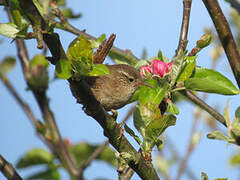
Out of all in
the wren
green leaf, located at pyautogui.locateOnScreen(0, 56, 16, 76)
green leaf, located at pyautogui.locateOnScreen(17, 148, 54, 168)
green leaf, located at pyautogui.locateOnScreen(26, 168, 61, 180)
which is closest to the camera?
the wren

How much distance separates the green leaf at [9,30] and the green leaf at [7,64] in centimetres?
240

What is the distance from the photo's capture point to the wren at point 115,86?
3500 millimetres

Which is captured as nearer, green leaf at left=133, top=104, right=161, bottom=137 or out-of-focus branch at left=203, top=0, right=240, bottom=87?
green leaf at left=133, top=104, right=161, bottom=137

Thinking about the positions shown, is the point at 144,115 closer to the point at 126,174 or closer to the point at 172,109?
the point at 172,109

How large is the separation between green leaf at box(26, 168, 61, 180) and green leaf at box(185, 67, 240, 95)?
205 centimetres

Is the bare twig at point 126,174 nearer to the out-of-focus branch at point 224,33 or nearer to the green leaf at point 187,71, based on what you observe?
the green leaf at point 187,71

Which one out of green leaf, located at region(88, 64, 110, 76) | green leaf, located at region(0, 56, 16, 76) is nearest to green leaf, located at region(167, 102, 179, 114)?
green leaf, located at region(88, 64, 110, 76)

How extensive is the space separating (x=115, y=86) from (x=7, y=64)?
4.30 ft

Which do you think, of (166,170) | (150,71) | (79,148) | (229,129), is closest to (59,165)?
(79,148)

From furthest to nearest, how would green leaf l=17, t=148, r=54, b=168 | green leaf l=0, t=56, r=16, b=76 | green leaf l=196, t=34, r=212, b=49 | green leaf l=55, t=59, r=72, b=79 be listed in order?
1. green leaf l=0, t=56, r=16, b=76
2. green leaf l=17, t=148, r=54, b=168
3. green leaf l=196, t=34, r=212, b=49
4. green leaf l=55, t=59, r=72, b=79

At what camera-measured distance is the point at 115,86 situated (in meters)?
3.76

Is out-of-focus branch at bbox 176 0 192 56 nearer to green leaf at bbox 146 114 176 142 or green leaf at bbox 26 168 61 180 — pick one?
green leaf at bbox 146 114 176 142

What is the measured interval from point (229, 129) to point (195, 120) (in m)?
2.18

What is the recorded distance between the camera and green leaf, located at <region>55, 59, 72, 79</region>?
1615mm
